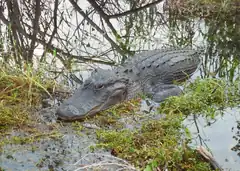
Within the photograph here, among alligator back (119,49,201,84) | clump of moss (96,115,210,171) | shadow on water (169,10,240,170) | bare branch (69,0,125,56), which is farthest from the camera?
bare branch (69,0,125,56)

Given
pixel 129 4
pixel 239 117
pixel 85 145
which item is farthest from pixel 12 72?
pixel 129 4

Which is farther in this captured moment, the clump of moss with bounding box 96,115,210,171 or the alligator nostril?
the alligator nostril

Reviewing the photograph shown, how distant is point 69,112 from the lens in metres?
3.99

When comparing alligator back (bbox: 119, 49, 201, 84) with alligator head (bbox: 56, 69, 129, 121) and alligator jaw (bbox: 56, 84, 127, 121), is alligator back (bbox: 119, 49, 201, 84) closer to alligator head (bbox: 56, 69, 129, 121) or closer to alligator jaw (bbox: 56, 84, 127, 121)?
alligator head (bbox: 56, 69, 129, 121)

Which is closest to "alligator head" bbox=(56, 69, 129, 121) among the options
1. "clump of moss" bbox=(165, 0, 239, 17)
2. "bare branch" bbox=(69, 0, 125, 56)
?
"bare branch" bbox=(69, 0, 125, 56)

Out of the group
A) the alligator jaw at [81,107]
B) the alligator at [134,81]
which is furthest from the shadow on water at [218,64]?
the alligator jaw at [81,107]

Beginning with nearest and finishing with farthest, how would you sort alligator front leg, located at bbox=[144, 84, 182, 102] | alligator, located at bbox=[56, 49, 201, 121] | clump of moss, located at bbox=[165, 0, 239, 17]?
alligator, located at bbox=[56, 49, 201, 121] → alligator front leg, located at bbox=[144, 84, 182, 102] → clump of moss, located at bbox=[165, 0, 239, 17]

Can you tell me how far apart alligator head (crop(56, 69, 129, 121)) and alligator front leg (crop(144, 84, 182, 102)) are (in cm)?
36

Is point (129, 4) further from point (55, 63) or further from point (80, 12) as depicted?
point (55, 63)

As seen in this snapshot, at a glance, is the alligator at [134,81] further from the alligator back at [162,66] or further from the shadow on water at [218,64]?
the shadow on water at [218,64]

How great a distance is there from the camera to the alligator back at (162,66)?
5121mm

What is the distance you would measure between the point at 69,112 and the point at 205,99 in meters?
1.42

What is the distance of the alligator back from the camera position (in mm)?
5121

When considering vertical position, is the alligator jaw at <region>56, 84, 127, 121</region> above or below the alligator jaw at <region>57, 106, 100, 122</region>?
above
